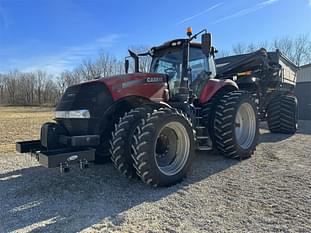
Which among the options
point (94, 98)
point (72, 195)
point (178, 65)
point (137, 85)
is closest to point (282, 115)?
point (178, 65)

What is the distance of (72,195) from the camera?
420 centimetres

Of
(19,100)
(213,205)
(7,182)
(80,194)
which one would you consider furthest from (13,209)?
(19,100)

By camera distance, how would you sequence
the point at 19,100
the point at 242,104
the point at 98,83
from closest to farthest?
the point at 98,83
the point at 242,104
the point at 19,100

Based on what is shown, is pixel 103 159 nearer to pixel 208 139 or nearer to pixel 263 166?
pixel 208 139

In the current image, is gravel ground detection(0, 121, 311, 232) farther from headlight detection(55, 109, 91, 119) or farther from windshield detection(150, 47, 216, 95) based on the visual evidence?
windshield detection(150, 47, 216, 95)

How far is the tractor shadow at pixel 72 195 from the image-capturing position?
11.0 feet

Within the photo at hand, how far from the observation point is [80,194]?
4.25 metres

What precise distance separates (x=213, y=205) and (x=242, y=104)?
316cm

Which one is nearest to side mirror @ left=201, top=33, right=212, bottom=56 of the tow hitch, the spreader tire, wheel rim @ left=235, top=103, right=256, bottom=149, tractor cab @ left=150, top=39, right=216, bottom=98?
tractor cab @ left=150, top=39, right=216, bottom=98

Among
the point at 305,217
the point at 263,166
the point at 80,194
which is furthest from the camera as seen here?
the point at 263,166

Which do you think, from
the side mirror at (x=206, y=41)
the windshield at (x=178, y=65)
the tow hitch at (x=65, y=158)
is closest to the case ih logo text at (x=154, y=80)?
the windshield at (x=178, y=65)

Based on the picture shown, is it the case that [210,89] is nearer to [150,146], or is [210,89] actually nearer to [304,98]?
[150,146]

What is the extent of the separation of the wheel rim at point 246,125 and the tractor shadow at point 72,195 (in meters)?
0.96

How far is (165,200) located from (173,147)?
1.19m
